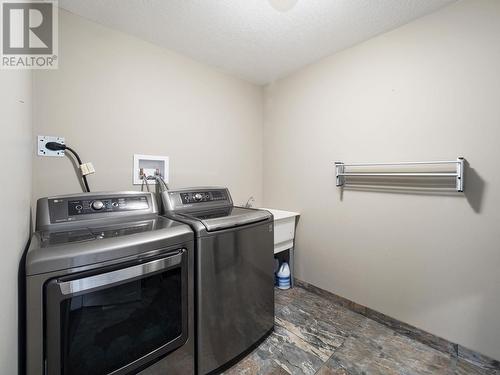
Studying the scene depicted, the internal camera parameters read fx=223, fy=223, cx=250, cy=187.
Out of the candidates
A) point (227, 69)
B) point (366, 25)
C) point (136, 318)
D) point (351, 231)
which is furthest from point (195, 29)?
point (351, 231)

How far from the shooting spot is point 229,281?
4.14 feet

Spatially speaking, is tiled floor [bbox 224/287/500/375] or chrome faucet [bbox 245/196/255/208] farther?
chrome faucet [bbox 245/196/255/208]

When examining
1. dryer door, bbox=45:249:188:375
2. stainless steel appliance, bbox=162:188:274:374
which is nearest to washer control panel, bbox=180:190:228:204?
stainless steel appliance, bbox=162:188:274:374

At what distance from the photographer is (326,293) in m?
2.00

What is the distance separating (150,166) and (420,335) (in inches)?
88.0

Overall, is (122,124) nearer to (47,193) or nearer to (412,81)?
(47,193)

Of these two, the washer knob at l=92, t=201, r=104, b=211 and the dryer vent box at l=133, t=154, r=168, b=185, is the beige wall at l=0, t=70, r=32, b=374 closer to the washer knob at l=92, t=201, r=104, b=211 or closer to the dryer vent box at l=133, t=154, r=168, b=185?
the washer knob at l=92, t=201, r=104, b=211

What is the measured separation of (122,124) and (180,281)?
118cm

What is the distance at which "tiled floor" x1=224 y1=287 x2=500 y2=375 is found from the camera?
50.2 inches

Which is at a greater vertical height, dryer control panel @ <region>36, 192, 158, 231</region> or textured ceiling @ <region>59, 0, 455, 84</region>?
textured ceiling @ <region>59, 0, 455, 84</region>

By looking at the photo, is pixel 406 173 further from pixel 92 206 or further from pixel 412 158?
pixel 92 206

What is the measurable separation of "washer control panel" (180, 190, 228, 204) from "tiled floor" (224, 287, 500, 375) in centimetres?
105

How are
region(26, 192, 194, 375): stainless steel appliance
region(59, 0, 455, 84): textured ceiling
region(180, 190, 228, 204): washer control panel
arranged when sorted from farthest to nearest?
region(180, 190, 228, 204): washer control panel → region(59, 0, 455, 84): textured ceiling → region(26, 192, 194, 375): stainless steel appliance

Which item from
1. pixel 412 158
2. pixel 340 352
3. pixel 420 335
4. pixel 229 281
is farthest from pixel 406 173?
pixel 229 281
